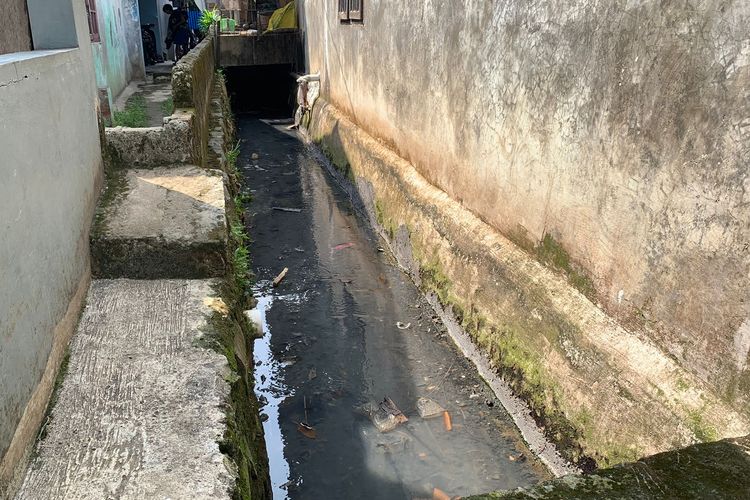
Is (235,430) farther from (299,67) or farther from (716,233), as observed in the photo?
(299,67)

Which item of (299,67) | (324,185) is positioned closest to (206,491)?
(324,185)

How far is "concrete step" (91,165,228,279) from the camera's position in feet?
12.4

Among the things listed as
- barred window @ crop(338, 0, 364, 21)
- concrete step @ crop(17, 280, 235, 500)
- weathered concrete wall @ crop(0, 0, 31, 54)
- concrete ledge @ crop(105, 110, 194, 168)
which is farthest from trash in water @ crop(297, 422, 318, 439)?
barred window @ crop(338, 0, 364, 21)

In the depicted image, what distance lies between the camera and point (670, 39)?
2.77m

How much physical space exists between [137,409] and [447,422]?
7.25 ft

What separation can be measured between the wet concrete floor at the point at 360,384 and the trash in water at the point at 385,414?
0.05 m

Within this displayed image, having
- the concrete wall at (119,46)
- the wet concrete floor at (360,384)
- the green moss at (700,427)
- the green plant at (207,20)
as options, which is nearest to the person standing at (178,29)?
the green plant at (207,20)

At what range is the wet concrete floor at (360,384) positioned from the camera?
3635 mm

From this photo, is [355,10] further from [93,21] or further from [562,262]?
[562,262]

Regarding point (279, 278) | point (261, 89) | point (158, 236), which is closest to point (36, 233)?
point (158, 236)

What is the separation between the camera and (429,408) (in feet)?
13.8

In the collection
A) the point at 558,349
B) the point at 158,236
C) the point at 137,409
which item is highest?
the point at 158,236

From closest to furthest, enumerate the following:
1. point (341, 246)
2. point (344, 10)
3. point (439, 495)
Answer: point (439, 495) < point (341, 246) < point (344, 10)

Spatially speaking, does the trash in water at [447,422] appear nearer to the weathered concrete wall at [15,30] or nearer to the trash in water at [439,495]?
the trash in water at [439,495]
